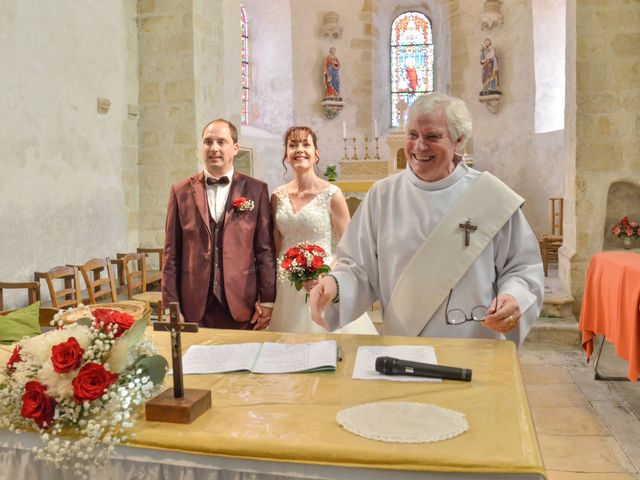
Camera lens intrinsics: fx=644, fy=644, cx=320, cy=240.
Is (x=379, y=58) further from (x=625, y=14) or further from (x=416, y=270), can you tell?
(x=416, y=270)

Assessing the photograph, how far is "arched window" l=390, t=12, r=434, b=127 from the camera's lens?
535 inches

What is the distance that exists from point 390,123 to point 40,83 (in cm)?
898

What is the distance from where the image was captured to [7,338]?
2295mm

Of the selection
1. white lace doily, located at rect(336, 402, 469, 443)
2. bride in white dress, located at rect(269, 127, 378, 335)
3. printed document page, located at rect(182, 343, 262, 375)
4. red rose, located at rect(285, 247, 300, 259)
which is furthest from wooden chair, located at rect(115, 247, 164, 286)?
white lace doily, located at rect(336, 402, 469, 443)

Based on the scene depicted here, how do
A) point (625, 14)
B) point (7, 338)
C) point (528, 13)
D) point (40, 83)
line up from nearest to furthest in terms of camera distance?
point (7, 338), point (40, 83), point (625, 14), point (528, 13)

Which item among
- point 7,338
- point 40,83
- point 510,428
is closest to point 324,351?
point 510,428

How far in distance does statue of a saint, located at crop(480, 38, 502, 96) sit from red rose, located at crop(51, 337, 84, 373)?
36.4 feet

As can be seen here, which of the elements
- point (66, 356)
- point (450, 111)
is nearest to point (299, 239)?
point (450, 111)

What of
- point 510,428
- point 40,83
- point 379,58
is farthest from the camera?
point 379,58

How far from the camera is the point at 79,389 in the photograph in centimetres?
146

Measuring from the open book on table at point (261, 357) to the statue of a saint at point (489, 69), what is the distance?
10377 mm

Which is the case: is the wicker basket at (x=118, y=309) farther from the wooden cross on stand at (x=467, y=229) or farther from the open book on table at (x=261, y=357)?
the wooden cross on stand at (x=467, y=229)

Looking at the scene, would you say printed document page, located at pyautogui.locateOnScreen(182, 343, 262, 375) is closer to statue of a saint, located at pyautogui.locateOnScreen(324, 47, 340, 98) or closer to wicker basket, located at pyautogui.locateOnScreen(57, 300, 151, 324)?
wicker basket, located at pyautogui.locateOnScreen(57, 300, 151, 324)

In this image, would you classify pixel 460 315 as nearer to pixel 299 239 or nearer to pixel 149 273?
pixel 299 239
